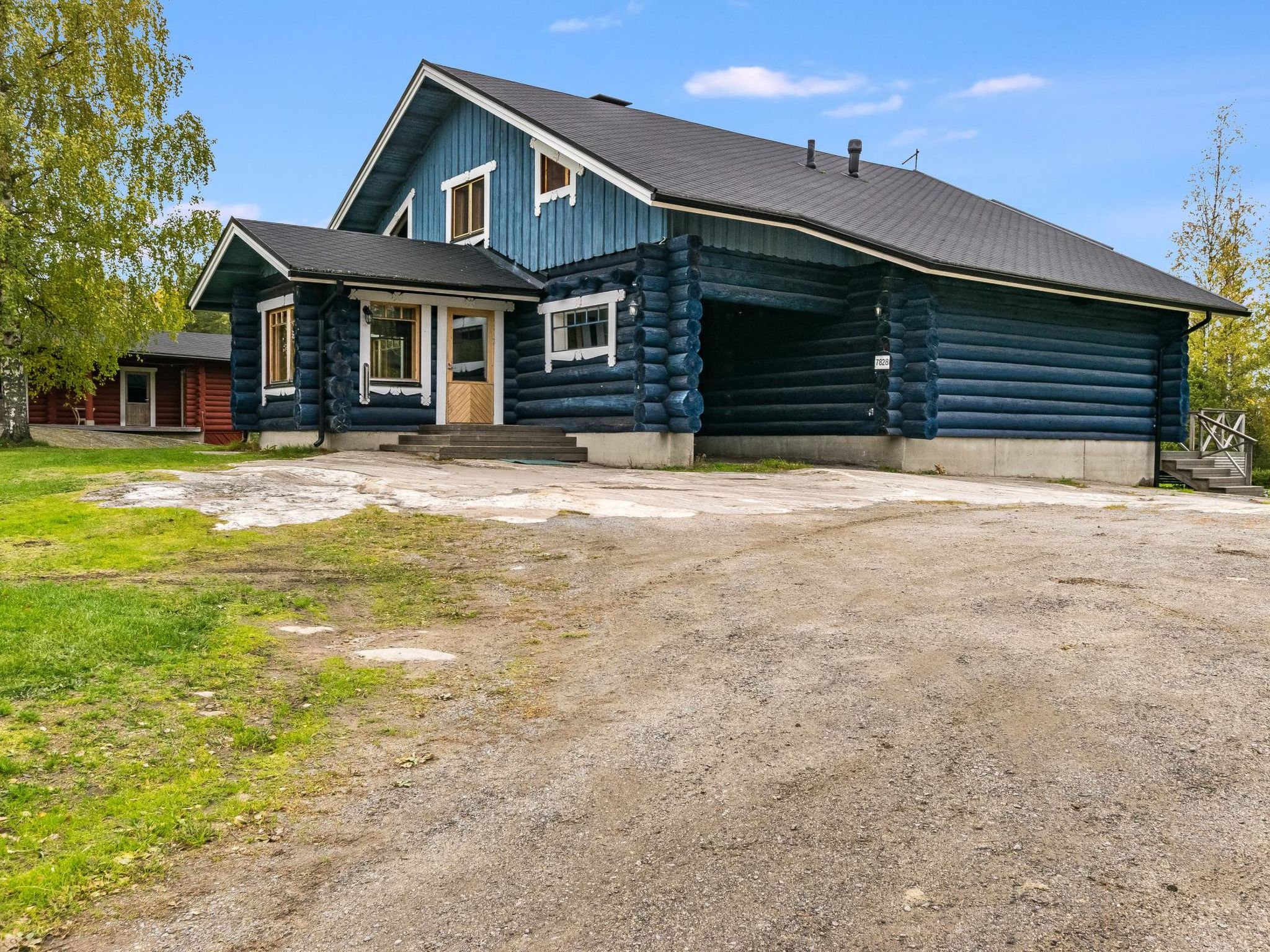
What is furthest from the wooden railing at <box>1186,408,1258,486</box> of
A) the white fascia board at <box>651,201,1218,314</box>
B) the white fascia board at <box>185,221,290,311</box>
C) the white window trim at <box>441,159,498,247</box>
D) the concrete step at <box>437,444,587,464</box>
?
the white fascia board at <box>185,221,290,311</box>

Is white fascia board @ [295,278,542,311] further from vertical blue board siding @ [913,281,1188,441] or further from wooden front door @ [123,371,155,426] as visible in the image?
wooden front door @ [123,371,155,426]

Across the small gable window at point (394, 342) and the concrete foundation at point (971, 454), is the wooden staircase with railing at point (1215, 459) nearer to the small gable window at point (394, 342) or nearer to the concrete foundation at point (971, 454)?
the concrete foundation at point (971, 454)

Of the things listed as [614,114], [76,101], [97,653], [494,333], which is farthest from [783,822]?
[76,101]

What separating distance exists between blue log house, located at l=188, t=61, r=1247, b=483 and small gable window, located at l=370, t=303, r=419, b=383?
0.04 m

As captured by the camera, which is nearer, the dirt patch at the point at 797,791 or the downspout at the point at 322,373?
the dirt patch at the point at 797,791

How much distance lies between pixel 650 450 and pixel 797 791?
42.6 ft

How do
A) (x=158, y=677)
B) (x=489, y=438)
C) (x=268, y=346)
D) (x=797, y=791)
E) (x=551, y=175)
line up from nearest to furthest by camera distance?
(x=797, y=791)
(x=158, y=677)
(x=489, y=438)
(x=551, y=175)
(x=268, y=346)

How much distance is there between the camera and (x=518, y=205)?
19953 mm

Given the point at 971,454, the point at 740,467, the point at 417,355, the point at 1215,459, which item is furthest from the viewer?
the point at 1215,459

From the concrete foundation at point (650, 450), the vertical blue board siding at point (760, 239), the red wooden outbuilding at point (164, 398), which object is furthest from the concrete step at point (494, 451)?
the red wooden outbuilding at point (164, 398)

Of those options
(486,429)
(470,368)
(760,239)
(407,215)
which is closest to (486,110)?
(407,215)

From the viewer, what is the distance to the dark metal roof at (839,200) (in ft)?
54.1

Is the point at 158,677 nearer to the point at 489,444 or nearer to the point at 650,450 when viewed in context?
the point at 650,450

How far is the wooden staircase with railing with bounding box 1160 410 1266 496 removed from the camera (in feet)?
66.9
